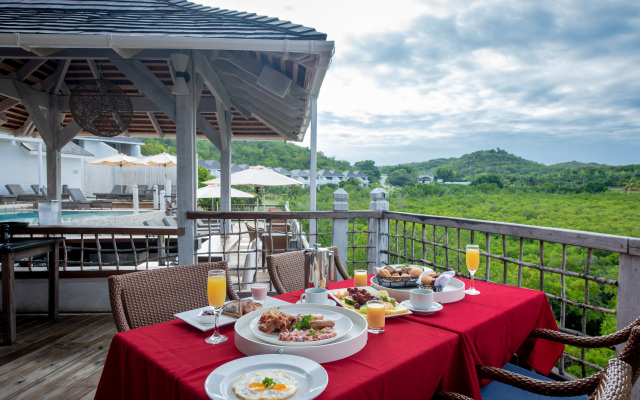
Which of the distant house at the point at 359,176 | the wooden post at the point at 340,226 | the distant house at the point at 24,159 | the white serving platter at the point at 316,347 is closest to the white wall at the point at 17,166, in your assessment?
the distant house at the point at 24,159

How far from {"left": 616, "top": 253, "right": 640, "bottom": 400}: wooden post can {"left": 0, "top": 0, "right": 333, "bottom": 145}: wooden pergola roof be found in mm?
2508

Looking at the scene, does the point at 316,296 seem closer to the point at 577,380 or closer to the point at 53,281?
the point at 577,380

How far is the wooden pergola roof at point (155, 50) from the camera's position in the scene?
325 cm

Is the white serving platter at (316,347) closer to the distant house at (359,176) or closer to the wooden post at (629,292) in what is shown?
the wooden post at (629,292)

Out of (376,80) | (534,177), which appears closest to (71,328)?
(534,177)

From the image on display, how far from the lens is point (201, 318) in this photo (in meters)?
1.38

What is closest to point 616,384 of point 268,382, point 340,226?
point 268,382

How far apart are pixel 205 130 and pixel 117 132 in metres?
1.72

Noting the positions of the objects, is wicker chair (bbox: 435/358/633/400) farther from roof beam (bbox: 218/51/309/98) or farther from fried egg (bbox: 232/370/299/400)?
roof beam (bbox: 218/51/309/98)

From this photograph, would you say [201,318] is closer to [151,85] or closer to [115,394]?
[115,394]

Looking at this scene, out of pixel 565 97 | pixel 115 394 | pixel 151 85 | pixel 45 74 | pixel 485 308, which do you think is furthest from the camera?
pixel 565 97

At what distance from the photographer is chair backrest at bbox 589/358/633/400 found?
822 mm

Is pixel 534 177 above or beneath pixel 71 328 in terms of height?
above

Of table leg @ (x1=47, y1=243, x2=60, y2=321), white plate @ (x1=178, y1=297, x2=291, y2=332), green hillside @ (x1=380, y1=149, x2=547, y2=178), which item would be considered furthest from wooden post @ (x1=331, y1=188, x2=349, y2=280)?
green hillside @ (x1=380, y1=149, x2=547, y2=178)
